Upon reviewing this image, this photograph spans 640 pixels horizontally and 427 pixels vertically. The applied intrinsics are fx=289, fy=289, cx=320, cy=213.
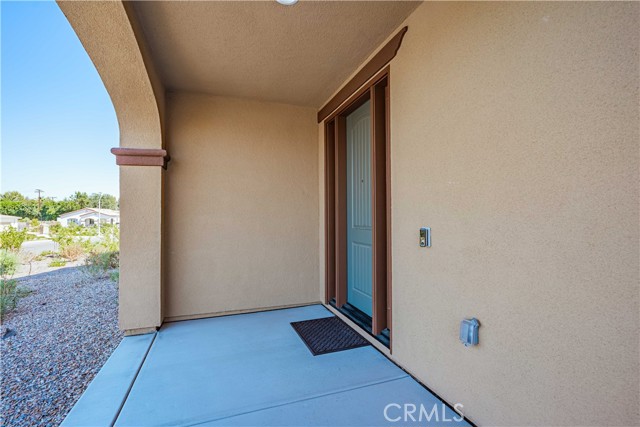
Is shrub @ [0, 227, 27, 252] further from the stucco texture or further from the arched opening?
the stucco texture

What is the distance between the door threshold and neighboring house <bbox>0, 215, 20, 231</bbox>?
545 cm

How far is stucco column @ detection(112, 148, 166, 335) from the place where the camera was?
2.97 meters

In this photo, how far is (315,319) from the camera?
3.33 m

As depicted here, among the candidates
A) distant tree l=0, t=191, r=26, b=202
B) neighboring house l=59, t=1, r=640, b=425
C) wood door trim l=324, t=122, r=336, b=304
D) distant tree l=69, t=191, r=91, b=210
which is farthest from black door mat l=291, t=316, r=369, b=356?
distant tree l=69, t=191, r=91, b=210

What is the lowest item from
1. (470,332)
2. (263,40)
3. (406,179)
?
(470,332)

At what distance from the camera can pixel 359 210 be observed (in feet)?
10.7

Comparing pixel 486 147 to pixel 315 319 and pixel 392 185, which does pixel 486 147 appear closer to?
pixel 392 185

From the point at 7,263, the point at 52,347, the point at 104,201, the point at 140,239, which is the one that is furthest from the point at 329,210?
the point at 104,201

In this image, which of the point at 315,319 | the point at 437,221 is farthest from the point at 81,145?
the point at 437,221

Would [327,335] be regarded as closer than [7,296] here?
Yes

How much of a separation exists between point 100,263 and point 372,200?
559 centimetres

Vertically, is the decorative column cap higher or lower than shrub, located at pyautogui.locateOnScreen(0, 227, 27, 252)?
higher

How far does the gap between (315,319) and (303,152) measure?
2.14 meters

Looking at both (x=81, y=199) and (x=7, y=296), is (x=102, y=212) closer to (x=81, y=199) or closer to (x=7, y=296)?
(x=81, y=199)
